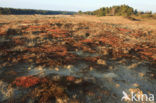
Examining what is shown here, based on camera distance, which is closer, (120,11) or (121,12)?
(121,12)

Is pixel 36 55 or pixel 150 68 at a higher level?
pixel 36 55

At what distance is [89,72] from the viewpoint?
9.30 meters

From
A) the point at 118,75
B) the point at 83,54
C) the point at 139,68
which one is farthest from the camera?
the point at 83,54

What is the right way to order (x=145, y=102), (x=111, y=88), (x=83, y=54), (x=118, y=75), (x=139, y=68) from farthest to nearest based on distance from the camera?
→ (x=83, y=54)
(x=139, y=68)
(x=118, y=75)
(x=111, y=88)
(x=145, y=102)

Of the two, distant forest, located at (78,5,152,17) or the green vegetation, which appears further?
distant forest, located at (78,5,152,17)

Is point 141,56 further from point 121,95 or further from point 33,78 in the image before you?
point 33,78

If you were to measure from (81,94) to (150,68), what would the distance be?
756cm

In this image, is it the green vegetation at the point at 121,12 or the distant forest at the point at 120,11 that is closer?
the green vegetation at the point at 121,12

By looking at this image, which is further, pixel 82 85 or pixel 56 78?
pixel 56 78

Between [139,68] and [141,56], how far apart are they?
11.5 feet

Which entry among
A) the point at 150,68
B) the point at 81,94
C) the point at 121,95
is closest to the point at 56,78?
the point at 81,94

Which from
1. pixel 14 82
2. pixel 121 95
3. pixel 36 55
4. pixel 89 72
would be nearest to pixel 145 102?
pixel 121 95

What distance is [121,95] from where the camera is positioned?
6.79 meters

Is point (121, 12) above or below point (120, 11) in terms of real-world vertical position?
below
